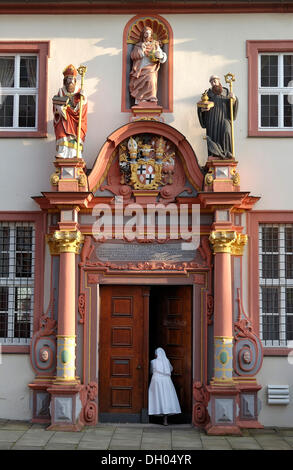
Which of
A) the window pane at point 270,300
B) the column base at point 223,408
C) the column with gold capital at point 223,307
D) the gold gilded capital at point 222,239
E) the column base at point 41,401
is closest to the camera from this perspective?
the column base at point 223,408

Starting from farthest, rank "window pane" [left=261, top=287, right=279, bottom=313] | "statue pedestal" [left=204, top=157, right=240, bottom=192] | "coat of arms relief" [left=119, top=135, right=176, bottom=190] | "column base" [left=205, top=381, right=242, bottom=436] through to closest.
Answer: "window pane" [left=261, top=287, right=279, bottom=313], "coat of arms relief" [left=119, top=135, right=176, bottom=190], "statue pedestal" [left=204, top=157, right=240, bottom=192], "column base" [left=205, top=381, right=242, bottom=436]

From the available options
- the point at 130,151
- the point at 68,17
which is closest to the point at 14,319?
the point at 130,151

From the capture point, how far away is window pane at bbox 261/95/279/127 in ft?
40.7

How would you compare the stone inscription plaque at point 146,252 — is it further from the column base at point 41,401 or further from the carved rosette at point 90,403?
the column base at point 41,401

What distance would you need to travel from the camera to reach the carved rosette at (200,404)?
11.4m

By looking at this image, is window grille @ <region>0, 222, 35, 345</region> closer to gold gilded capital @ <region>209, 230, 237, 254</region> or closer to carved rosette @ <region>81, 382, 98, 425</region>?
carved rosette @ <region>81, 382, 98, 425</region>

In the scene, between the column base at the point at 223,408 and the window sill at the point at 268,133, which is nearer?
the column base at the point at 223,408

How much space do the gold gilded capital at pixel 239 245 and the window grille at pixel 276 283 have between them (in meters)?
0.44

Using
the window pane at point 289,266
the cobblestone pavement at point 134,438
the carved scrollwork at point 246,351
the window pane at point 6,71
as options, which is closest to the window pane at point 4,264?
the cobblestone pavement at point 134,438

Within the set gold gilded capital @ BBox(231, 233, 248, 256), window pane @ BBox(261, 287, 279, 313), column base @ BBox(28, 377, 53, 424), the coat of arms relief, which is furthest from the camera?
window pane @ BBox(261, 287, 279, 313)

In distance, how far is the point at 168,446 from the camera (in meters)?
10.0

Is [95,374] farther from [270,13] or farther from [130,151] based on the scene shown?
[270,13]

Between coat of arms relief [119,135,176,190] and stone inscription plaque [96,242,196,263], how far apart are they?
1007mm

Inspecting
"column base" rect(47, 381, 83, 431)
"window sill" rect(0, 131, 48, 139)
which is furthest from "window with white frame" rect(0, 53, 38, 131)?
"column base" rect(47, 381, 83, 431)
